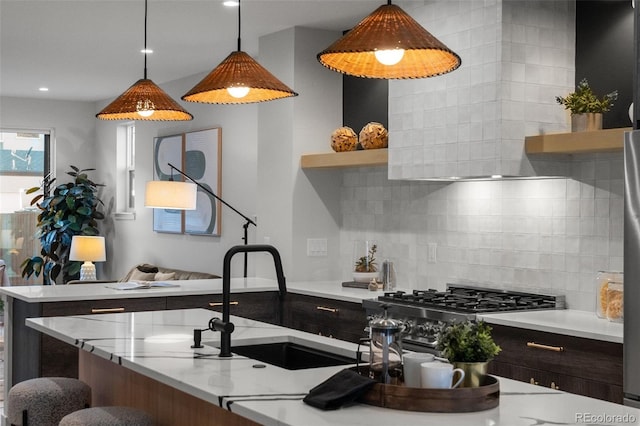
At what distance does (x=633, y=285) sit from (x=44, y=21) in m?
4.42

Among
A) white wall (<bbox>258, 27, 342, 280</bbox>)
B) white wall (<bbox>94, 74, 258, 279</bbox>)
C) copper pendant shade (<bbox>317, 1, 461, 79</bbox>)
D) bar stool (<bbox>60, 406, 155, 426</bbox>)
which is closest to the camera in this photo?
copper pendant shade (<bbox>317, 1, 461, 79</bbox>)

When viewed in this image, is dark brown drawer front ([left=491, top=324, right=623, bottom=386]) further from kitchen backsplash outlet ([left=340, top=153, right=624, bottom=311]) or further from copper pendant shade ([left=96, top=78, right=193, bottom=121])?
copper pendant shade ([left=96, top=78, right=193, bottom=121])

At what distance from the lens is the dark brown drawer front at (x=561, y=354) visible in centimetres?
363

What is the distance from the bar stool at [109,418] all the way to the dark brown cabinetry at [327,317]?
2.11 metres

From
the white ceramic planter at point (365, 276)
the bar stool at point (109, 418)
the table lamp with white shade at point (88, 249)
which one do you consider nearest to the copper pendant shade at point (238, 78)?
the bar stool at point (109, 418)

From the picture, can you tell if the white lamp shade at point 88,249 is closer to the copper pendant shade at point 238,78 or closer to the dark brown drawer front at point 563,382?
the dark brown drawer front at point 563,382

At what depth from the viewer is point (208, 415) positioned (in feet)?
9.37

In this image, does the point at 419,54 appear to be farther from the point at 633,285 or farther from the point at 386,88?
the point at 386,88

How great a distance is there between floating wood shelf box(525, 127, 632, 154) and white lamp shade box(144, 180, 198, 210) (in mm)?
2755

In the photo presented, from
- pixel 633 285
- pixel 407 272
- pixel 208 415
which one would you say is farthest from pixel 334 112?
pixel 208 415

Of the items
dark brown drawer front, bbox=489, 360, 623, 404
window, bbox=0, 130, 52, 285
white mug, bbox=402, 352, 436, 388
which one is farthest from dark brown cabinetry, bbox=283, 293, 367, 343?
window, bbox=0, 130, 52, 285

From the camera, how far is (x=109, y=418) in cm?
309

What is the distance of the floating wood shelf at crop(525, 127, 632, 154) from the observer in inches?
158

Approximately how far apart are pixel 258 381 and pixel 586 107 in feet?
8.26
